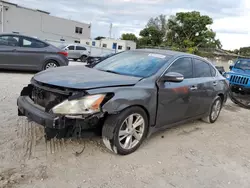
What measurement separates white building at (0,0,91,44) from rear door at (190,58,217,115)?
90.6ft

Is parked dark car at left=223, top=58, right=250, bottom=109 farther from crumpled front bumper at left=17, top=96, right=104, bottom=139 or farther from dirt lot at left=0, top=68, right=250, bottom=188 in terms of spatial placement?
crumpled front bumper at left=17, top=96, right=104, bottom=139

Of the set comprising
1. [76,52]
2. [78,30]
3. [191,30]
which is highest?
[191,30]

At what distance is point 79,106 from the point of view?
3139 mm

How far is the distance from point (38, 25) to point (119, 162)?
38430mm

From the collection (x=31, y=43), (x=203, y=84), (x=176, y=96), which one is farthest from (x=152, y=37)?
(x=176, y=96)

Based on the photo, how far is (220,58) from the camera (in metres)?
20.3

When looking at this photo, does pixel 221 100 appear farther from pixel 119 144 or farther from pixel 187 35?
pixel 187 35

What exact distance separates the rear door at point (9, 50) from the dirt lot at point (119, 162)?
15.1 feet

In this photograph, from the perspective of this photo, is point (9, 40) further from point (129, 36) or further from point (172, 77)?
point (129, 36)

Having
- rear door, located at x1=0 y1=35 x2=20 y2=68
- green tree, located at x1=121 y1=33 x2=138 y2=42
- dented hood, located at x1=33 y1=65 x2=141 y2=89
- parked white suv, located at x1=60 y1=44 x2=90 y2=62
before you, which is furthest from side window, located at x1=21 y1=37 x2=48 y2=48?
green tree, located at x1=121 y1=33 x2=138 y2=42

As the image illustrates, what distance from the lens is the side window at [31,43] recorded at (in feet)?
29.8

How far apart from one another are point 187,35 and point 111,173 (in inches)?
1440

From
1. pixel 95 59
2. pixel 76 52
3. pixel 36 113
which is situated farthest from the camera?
pixel 76 52

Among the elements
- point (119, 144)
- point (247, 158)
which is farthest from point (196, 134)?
point (119, 144)
